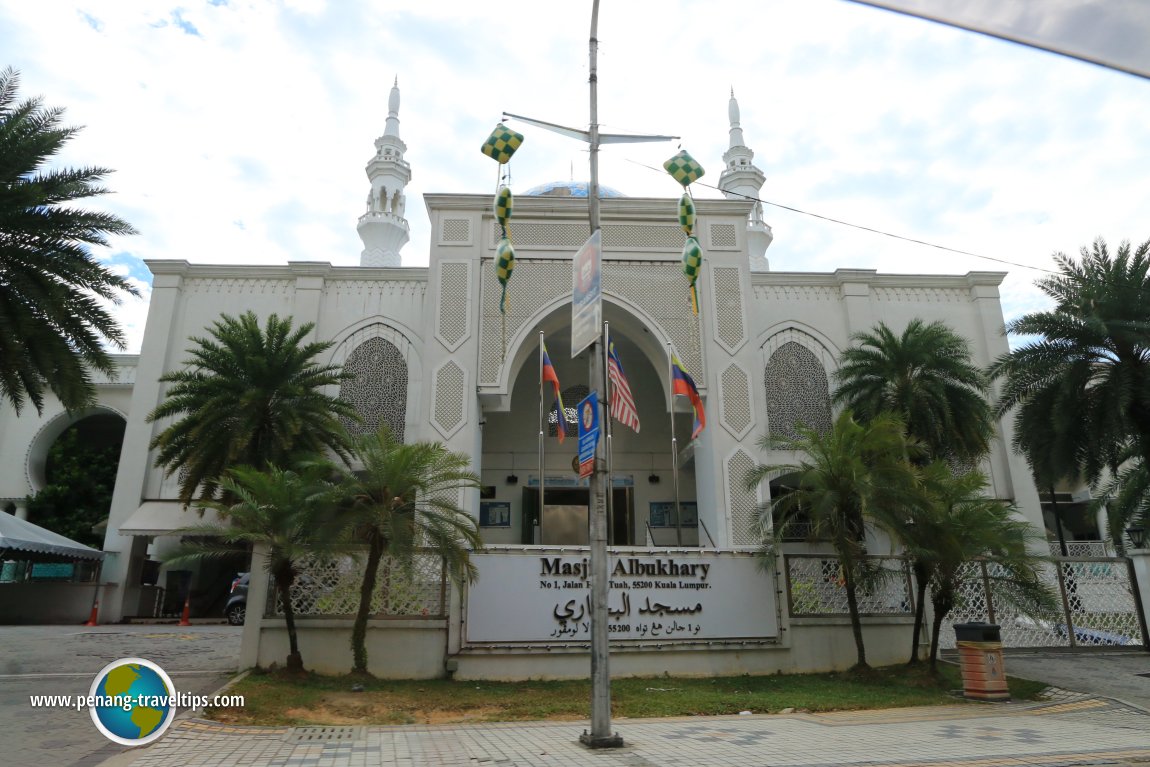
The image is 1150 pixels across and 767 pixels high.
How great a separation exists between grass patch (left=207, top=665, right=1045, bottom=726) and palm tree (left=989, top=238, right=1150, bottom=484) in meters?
5.34

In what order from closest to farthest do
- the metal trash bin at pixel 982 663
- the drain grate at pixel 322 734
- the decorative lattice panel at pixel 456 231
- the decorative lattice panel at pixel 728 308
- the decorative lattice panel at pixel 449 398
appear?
the drain grate at pixel 322 734, the metal trash bin at pixel 982 663, the decorative lattice panel at pixel 449 398, the decorative lattice panel at pixel 728 308, the decorative lattice panel at pixel 456 231

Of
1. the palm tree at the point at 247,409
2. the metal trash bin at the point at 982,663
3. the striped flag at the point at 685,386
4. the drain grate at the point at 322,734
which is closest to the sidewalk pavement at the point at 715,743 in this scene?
the drain grate at the point at 322,734

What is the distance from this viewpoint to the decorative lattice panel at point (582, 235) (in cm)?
1930

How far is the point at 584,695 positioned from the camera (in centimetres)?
1033

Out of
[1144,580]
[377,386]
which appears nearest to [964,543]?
[1144,580]

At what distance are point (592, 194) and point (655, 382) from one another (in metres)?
14.8

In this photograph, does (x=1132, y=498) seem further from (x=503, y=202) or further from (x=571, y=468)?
(x=503, y=202)

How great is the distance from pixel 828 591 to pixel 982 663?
2.69 m

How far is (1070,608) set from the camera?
46.4ft

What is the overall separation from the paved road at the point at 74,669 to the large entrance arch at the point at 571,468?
792cm

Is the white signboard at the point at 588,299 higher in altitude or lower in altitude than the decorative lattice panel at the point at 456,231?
lower

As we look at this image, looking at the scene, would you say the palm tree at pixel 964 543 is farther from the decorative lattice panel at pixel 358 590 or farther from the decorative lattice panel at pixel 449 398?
the decorative lattice panel at pixel 449 398

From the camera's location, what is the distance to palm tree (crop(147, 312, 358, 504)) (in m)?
17.5

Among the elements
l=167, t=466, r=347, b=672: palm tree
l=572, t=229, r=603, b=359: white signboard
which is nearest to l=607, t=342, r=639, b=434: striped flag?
l=572, t=229, r=603, b=359: white signboard
